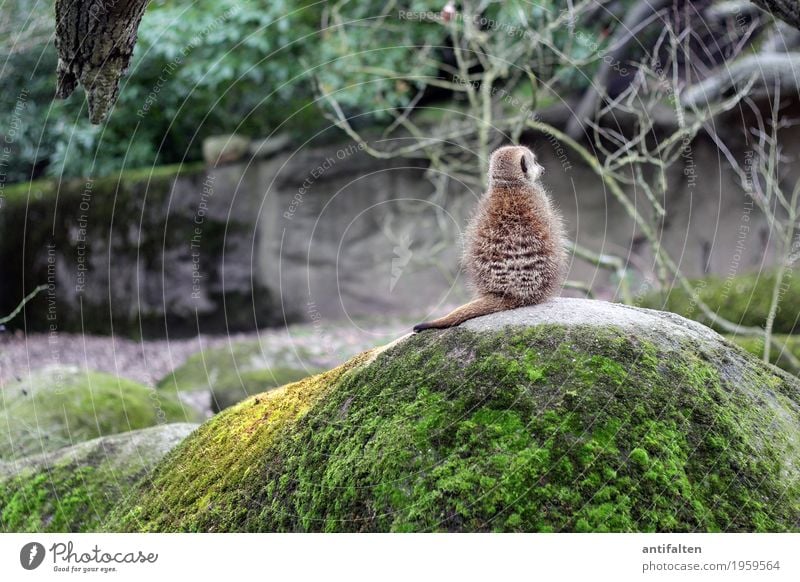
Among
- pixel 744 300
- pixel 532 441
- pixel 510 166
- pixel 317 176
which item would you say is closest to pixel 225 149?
pixel 317 176

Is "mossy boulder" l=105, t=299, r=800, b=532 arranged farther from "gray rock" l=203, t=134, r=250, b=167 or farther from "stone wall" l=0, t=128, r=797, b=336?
"gray rock" l=203, t=134, r=250, b=167

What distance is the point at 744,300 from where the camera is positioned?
830cm

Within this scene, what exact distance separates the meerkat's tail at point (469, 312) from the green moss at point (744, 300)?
168 inches

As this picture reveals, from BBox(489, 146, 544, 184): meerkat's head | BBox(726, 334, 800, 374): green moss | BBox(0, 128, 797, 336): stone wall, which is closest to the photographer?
BBox(489, 146, 544, 184): meerkat's head

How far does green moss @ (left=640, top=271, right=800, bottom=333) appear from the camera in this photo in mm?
8094

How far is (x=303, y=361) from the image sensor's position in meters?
10.9

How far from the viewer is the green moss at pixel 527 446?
10.8 ft

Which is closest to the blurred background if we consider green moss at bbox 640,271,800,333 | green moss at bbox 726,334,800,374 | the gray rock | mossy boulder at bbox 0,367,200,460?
the gray rock

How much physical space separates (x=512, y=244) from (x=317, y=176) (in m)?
8.73

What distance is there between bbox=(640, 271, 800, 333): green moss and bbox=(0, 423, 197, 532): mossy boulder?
5033 mm

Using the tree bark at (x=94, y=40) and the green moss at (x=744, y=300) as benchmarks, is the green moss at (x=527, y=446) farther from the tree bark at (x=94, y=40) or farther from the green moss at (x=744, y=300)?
the green moss at (x=744, y=300)

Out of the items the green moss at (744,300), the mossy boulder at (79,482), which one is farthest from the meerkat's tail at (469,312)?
the green moss at (744,300)

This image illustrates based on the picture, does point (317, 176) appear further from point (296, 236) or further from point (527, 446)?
point (527, 446)

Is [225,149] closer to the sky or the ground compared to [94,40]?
closer to the sky
